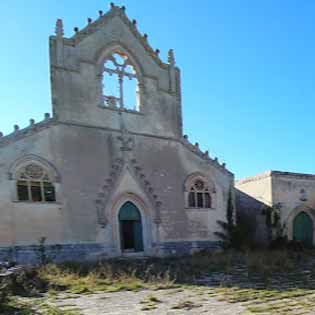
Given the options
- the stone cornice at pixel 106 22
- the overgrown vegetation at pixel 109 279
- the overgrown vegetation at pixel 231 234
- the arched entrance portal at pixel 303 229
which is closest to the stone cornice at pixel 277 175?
the arched entrance portal at pixel 303 229

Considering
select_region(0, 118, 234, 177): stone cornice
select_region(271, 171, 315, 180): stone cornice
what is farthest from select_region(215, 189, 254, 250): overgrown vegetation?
select_region(271, 171, 315, 180): stone cornice

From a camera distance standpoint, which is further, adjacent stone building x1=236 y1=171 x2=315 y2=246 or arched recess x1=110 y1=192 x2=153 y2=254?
adjacent stone building x1=236 y1=171 x2=315 y2=246

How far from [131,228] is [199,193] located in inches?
177

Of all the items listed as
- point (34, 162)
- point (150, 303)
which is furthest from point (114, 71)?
point (150, 303)

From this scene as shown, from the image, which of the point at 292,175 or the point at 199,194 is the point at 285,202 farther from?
the point at 199,194

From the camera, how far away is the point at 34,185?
17.2 metres

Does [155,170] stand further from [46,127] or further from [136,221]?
[46,127]

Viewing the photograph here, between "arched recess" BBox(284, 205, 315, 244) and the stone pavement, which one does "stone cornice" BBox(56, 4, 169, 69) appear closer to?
"arched recess" BBox(284, 205, 315, 244)

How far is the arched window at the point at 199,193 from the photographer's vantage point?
21969 mm

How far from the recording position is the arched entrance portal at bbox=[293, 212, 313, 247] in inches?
996

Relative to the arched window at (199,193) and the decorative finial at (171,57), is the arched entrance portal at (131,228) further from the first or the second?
the decorative finial at (171,57)

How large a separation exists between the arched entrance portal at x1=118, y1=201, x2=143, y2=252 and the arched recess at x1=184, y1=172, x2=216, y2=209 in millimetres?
3012

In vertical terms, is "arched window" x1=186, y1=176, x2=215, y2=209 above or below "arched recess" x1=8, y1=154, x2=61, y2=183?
below

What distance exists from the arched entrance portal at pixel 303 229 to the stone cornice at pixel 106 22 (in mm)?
12871
